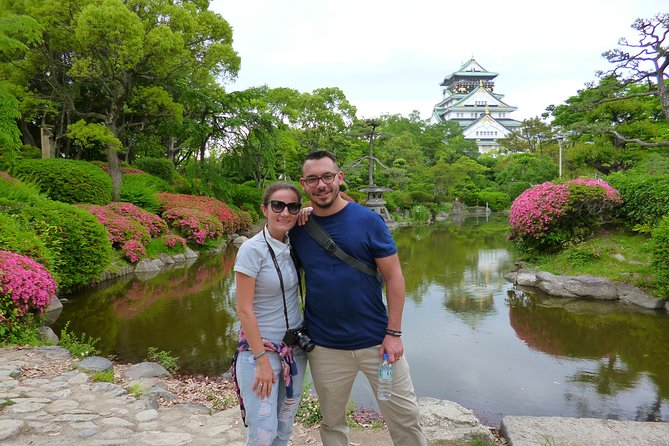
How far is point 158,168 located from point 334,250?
18374 millimetres

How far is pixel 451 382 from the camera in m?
4.42

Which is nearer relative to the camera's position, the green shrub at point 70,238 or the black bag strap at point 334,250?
the black bag strap at point 334,250

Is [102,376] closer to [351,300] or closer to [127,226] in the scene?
[351,300]

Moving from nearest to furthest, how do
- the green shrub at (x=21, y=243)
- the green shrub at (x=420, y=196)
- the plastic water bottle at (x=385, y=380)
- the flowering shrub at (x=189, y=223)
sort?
1. the plastic water bottle at (x=385, y=380)
2. the green shrub at (x=21, y=243)
3. the flowering shrub at (x=189, y=223)
4. the green shrub at (x=420, y=196)

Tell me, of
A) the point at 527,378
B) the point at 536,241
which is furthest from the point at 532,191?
the point at 527,378

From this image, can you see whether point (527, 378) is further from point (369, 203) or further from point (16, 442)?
point (369, 203)

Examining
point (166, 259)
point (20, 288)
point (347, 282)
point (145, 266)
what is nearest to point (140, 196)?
point (166, 259)

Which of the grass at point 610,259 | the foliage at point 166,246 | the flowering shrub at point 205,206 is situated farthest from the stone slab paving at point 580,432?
the flowering shrub at point 205,206

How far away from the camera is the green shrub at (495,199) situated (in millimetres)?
31078

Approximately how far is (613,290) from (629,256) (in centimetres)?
114

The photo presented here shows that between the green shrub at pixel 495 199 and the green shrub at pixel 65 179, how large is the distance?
25773 millimetres

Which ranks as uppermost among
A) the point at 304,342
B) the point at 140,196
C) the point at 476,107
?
the point at 476,107

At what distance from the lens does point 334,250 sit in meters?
1.98

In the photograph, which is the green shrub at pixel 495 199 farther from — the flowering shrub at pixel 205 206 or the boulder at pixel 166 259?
the boulder at pixel 166 259
